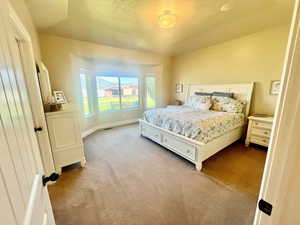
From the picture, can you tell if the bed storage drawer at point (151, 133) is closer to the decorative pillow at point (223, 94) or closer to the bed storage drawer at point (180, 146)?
the bed storage drawer at point (180, 146)

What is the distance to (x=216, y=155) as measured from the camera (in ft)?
8.95

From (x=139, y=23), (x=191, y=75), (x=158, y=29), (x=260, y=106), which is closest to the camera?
(x=139, y=23)

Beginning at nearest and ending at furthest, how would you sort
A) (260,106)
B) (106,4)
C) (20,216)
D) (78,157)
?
1. (20,216)
2. (106,4)
3. (78,157)
4. (260,106)

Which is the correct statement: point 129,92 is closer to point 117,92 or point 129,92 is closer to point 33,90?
point 117,92

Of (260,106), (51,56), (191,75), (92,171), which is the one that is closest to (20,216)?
(92,171)

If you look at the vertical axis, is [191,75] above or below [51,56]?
below

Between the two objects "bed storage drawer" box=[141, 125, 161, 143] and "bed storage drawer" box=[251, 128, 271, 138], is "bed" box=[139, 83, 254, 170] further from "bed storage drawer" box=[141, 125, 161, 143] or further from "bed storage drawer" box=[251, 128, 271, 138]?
"bed storage drawer" box=[251, 128, 271, 138]

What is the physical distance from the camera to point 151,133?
3.27 metres

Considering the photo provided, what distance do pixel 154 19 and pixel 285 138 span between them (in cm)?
269

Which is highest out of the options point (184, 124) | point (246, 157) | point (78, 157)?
point (184, 124)

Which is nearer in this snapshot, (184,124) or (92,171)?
(92,171)

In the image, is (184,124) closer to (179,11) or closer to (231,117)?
(231,117)

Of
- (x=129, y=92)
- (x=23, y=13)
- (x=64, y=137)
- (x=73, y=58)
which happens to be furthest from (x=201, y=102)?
(x=23, y=13)

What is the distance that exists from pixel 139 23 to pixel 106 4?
748mm
